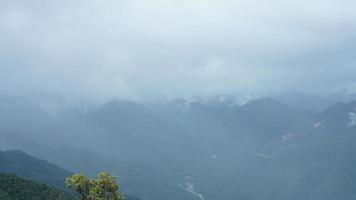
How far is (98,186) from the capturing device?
469 ft

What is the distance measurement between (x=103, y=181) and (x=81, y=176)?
18.4 ft

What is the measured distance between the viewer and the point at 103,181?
143375 millimetres

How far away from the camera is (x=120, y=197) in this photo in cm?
14588

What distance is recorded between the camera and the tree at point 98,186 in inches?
5630

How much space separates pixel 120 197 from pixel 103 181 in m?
5.95

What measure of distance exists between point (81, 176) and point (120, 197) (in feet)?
33.4

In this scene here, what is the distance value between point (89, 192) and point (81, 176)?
4.29 metres

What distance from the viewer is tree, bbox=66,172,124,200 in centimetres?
14300

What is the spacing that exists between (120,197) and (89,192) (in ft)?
23.8

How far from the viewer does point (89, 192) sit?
146125 mm
